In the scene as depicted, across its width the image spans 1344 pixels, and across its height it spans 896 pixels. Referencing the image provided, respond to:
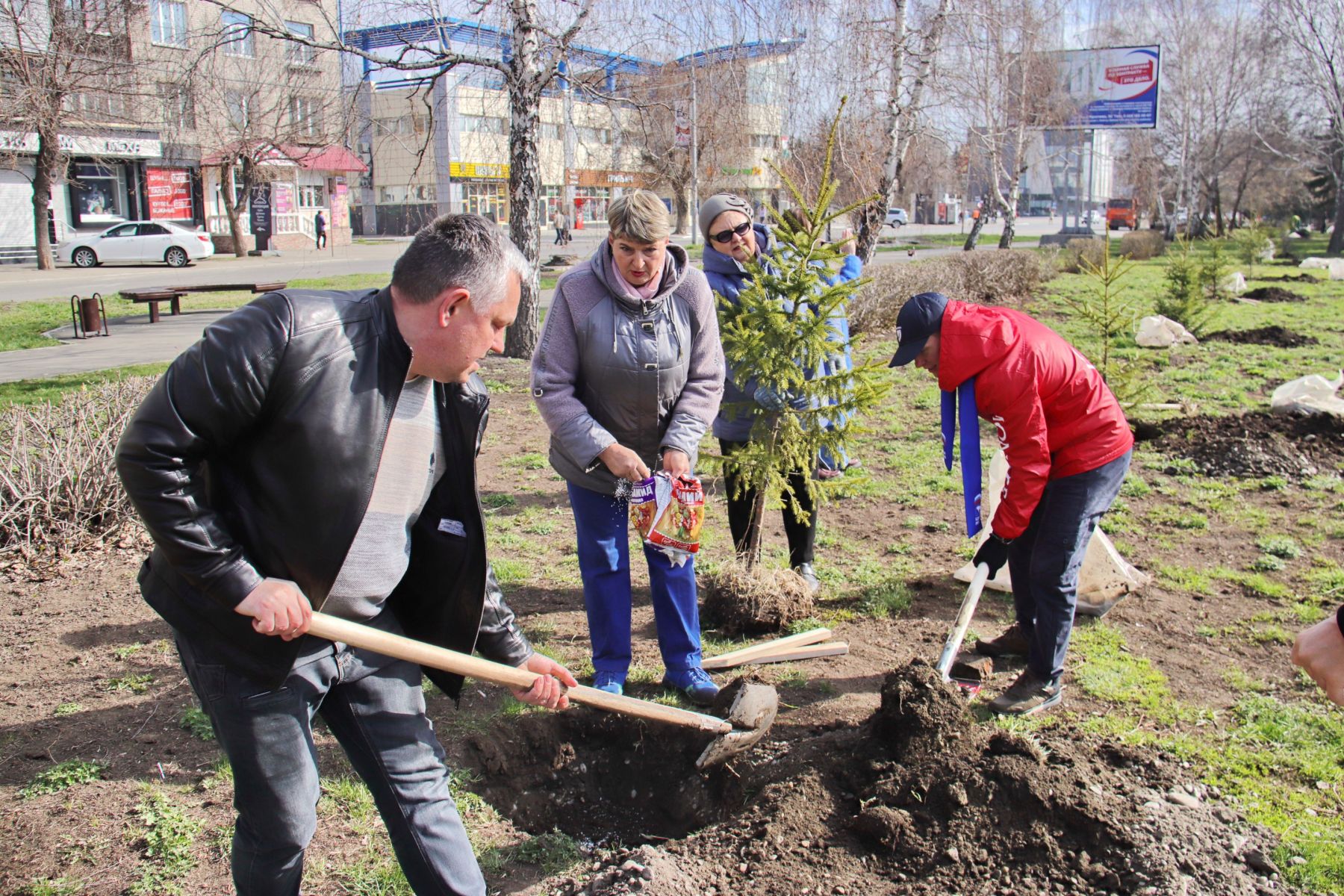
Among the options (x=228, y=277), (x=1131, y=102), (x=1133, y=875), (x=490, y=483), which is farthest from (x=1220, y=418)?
(x=1131, y=102)

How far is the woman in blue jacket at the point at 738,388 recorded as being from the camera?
15.1 feet

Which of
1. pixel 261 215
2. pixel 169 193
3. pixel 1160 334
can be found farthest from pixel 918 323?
pixel 169 193

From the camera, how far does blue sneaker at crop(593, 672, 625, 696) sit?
3900 mm

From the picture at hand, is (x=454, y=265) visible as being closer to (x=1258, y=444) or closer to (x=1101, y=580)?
(x=1101, y=580)

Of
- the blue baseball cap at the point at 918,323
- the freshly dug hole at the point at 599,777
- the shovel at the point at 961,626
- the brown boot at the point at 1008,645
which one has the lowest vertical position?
the freshly dug hole at the point at 599,777

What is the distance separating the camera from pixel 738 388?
4.62 metres

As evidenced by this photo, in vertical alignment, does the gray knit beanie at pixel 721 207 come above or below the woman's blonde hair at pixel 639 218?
above

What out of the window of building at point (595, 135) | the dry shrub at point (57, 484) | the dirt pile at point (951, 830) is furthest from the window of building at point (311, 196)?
the dirt pile at point (951, 830)

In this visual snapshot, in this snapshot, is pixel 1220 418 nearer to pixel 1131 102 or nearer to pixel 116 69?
pixel 116 69

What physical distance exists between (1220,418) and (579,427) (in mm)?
6787

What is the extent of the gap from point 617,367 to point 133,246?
93.8 ft

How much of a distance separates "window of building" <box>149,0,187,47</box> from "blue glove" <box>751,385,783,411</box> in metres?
7.73

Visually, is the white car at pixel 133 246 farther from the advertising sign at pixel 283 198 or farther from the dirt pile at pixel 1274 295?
the dirt pile at pixel 1274 295

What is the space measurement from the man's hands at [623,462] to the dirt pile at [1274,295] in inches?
699
